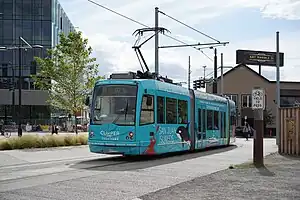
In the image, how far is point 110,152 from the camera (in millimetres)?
18156

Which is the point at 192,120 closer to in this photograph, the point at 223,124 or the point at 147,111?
the point at 147,111

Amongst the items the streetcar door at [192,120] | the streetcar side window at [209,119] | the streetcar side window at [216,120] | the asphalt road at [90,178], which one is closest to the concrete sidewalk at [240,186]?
the asphalt road at [90,178]

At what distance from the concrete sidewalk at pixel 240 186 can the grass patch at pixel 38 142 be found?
1296cm

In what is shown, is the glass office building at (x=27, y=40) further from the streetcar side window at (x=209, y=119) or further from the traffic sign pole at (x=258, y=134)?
the traffic sign pole at (x=258, y=134)

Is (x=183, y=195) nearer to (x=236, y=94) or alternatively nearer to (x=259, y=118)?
(x=259, y=118)

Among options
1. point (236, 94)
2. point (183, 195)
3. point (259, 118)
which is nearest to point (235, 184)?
point (183, 195)

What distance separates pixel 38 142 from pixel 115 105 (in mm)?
8794

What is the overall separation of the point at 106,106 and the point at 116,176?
522 centimetres

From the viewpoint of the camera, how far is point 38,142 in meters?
25.7

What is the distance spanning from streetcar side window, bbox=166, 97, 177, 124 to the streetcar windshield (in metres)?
2.45

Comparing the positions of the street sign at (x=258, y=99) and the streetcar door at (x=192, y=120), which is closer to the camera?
the street sign at (x=258, y=99)

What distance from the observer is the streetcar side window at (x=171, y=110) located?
800 inches

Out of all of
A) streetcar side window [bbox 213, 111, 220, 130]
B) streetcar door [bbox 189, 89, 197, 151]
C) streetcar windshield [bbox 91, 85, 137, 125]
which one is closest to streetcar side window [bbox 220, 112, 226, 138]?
streetcar side window [bbox 213, 111, 220, 130]

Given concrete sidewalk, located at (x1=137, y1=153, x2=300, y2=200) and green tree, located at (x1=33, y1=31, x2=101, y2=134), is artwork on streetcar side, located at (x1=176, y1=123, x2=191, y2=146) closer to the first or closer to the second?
concrete sidewalk, located at (x1=137, y1=153, x2=300, y2=200)
